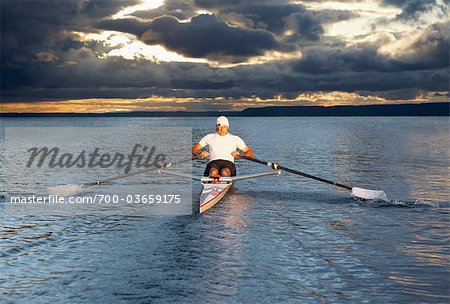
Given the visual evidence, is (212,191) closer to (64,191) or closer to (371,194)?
(64,191)

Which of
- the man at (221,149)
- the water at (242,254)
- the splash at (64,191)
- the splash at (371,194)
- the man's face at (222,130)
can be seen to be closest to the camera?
the water at (242,254)

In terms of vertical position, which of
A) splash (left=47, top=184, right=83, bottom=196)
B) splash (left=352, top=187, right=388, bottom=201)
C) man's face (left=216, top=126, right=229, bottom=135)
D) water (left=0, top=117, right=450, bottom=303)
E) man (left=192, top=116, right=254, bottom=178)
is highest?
man's face (left=216, top=126, right=229, bottom=135)

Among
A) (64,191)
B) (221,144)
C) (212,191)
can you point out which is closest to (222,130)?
(221,144)

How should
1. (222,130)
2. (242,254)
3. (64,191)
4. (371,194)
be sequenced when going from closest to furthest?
1. (242,254)
2. (222,130)
3. (371,194)
4. (64,191)

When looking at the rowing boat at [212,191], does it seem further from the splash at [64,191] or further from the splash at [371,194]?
the splash at [64,191]

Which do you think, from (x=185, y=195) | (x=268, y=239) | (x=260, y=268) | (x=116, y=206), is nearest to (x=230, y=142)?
(x=185, y=195)

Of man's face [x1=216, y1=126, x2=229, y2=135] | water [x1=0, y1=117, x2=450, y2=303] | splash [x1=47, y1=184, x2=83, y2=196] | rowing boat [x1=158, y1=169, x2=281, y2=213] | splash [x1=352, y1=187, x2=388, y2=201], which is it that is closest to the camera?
water [x1=0, y1=117, x2=450, y2=303]

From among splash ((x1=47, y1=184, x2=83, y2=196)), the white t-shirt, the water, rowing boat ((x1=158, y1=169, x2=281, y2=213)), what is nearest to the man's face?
the white t-shirt

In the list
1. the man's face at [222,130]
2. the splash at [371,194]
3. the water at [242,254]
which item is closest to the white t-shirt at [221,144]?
the man's face at [222,130]

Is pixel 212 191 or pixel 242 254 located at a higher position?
pixel 212 191

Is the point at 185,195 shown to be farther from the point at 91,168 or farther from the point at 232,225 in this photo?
the point at 91,168

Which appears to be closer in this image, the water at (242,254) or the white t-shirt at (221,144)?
the water at (242,254)

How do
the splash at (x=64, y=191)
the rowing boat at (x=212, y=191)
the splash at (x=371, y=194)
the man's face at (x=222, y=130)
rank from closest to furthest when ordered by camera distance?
1. the rowing boat at (x=212, y=191)
2. the man's face at (x=222, y=130)
3. the splash at (x=371, y=194)
4. the splash at (x=64, y=191)

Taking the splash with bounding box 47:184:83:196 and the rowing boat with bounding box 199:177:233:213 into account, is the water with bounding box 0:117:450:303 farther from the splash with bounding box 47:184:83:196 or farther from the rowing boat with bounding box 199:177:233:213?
the splash with bounding box 47:184:83:196
